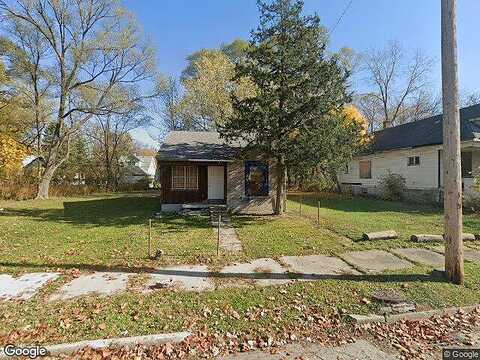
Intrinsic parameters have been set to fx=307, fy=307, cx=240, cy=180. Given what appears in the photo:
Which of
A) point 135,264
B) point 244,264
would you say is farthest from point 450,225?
point 135,264

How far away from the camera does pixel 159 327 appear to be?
409cm

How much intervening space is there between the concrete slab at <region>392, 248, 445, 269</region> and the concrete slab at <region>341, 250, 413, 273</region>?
32 centimetres

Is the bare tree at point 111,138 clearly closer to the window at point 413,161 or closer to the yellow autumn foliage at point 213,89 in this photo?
the yellow autumn foliage at point 213,89

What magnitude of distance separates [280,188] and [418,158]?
10.8 m

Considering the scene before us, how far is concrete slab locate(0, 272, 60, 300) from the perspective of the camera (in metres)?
5.07

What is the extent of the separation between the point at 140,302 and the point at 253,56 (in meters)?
10.4

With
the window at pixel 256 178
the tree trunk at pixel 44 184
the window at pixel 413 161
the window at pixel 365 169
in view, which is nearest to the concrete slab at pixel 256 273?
the window at pixel 256 178

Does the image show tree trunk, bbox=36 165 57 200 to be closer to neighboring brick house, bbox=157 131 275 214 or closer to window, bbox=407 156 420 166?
neighboring brick house, bbox=157 131 275 214

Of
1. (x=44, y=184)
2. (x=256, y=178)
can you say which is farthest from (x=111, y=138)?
(x=256, y=178)

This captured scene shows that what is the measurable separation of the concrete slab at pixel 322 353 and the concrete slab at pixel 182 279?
6.31 ft

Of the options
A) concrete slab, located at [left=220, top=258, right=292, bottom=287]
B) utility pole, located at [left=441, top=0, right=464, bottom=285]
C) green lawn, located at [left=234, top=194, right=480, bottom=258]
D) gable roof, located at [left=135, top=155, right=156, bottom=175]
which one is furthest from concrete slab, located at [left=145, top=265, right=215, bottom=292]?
gable roof, located at [left=135, top=155, right=156, bottom=175]

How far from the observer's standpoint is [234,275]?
6.10 m

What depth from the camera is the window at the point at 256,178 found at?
14859mm

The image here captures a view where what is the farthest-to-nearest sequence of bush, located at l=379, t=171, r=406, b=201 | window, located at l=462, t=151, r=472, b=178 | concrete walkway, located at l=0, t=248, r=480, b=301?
bush, located at l=379, t=171, r=406, b=201
window, located at l=462, t=151, r=472, b=178
concrete walkway, located at l=0, t=248, r=480, b=301
